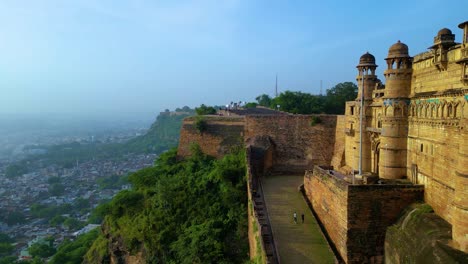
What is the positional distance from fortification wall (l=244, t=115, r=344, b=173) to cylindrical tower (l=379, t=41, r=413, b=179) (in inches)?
324

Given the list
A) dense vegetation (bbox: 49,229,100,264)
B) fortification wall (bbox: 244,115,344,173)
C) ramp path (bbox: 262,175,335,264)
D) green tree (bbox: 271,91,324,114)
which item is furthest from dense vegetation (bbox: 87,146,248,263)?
green tree (bbox: 271,91,324,114)

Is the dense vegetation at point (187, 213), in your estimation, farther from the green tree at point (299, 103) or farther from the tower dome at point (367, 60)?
the green tree at point (299, 103)

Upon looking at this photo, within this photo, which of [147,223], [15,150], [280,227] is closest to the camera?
[280,227]

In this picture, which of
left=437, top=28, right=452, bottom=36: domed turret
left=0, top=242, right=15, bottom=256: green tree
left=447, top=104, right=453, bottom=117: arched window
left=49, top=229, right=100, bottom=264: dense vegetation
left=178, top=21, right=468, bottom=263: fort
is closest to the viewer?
left=178, top=21, right=468, bottom=263: fort

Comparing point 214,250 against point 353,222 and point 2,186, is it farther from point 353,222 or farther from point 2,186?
point 2,186

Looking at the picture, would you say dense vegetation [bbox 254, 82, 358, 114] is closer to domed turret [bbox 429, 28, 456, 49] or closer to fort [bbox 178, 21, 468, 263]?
fort [bbox 178, 21, 468, 263]

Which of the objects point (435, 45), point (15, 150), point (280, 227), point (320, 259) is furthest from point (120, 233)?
point (15, 150)

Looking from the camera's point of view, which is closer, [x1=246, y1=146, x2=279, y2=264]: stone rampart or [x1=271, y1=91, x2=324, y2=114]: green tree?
[x1=246, y1=146, x2=279, y2=264]: stone rampart

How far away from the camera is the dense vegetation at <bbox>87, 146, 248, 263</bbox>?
18312 millimetres

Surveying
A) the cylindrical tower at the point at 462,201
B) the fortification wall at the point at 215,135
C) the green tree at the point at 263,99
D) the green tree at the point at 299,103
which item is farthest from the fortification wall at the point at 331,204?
the green tree at the point at 263,99

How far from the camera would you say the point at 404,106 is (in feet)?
51.8

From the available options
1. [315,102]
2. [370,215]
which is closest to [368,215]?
[370,215]

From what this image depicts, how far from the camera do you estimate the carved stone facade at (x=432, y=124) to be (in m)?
10.8

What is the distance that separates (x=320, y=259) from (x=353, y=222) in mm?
1883
